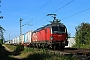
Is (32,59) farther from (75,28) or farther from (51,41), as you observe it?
(75,28)

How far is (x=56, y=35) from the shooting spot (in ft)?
95.4

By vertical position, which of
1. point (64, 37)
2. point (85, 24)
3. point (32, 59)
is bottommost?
point (32, 59)

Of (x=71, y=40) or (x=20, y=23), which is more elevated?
(x=20, y=23)

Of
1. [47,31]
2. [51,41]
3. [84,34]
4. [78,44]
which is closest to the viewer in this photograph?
[51,41]

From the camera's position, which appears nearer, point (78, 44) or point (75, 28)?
point (78, 44)

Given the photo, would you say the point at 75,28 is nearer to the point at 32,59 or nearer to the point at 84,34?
the point at 84,34

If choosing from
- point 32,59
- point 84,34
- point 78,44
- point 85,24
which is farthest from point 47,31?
point 85,24

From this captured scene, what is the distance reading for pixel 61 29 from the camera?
96.9 feet

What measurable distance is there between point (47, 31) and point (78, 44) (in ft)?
56.1

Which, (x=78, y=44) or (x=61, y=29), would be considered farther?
(x=78, y=44)

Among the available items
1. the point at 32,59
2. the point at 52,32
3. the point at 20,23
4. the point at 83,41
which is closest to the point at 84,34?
the point at 83,41

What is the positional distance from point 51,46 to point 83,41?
20751 millimetres

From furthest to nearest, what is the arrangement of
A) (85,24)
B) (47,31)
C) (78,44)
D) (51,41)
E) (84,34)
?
1. (85,24)
2. (84,34)
3. (78,44)
4. (47,31)
5. (51,41)

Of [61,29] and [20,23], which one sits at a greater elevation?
[20,23]
